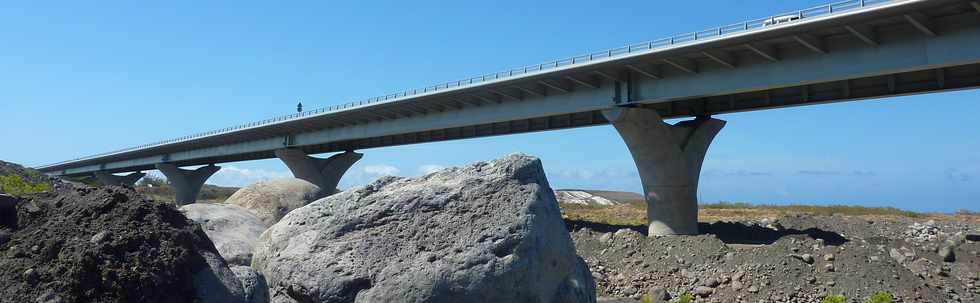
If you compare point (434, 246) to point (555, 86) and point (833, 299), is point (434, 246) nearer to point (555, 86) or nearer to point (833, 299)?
point (833, 299)

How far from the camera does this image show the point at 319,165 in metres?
59.1

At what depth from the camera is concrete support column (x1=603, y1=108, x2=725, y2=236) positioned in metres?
28.3

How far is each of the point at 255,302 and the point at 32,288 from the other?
1307 millimetres

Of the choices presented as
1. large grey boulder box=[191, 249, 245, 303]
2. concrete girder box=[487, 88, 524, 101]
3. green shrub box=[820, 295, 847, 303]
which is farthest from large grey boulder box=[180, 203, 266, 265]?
concrete girder box=[487, 88, 524, 101]

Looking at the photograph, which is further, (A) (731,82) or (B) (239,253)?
(A) (731,82)

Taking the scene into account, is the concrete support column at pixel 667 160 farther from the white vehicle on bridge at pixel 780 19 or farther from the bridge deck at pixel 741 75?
the white vehicle on bridge at pixel 780 19

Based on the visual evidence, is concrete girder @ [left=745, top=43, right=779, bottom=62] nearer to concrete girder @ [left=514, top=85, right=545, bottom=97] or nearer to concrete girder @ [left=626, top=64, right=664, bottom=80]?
concrete girder @ [left=626, top=64, right=664, bottom=80]

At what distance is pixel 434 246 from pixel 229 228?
3225 millimetres

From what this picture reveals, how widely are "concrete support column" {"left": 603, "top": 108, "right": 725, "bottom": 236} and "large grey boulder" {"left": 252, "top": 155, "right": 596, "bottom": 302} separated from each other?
23.1 metres

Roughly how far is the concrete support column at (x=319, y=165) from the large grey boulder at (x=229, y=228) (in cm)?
5055

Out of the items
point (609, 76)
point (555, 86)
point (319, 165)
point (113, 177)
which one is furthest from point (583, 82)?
point (113, 177)

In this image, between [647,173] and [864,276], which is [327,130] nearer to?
[647,173]

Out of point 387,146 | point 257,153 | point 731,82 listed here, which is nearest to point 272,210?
point 731,82

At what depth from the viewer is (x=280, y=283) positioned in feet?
18.0
